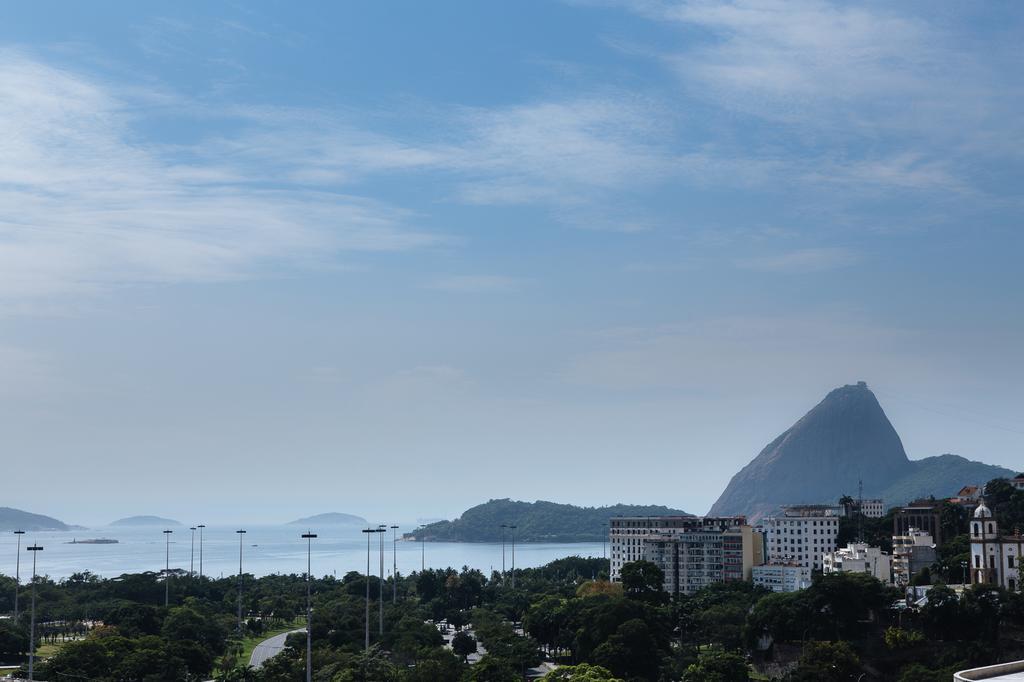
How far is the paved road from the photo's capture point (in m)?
91.5

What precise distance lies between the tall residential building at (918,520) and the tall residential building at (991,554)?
2704 cm

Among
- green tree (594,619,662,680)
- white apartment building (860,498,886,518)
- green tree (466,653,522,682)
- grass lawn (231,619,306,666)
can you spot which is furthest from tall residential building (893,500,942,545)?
green tree (466,653,522,682)

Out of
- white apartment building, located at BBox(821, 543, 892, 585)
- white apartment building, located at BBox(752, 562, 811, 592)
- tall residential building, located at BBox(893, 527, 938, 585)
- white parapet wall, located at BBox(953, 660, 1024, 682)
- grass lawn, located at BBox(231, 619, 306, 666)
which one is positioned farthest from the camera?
white apartment building, located at BBox(752, 562, 811, 592)

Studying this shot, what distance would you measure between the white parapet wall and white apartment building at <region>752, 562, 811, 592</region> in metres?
87.8

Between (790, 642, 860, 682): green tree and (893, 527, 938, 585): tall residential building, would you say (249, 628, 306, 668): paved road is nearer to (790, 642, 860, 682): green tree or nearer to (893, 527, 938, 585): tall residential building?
(790, 642, 860, 682): green tree

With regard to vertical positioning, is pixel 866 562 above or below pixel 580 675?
above

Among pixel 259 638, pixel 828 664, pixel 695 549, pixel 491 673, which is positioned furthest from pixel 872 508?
pixel 491 673

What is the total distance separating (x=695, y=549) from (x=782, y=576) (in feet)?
46.9

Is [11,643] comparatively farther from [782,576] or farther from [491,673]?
[782,576]

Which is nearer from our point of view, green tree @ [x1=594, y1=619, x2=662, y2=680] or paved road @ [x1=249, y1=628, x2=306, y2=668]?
green tree @ [x1=594, y1=619, x2=662, y2=680]

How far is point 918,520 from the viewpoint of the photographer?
121875mm

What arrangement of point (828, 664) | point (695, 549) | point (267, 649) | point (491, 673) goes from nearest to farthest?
point (491, 673) → point (828, 664) → point (267, 649) → point (695, 549)

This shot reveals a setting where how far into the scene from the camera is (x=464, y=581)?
427ft

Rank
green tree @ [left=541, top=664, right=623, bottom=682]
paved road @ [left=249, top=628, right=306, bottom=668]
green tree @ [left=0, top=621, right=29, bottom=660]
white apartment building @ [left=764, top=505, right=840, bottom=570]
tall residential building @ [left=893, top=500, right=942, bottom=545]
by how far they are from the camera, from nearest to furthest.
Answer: green tree @ [left=541, top=664, right=623, bottom=682]
green tree @ [left=0, top=621, right=29, bottom=660]
paved road @ [left=249, top=628, right=306, bottom=668]
tall residential building @ [left=893, top=500, right=942, bottom=545]
white apartment building @ [left=764, top=505, right=840, bottom=570]
